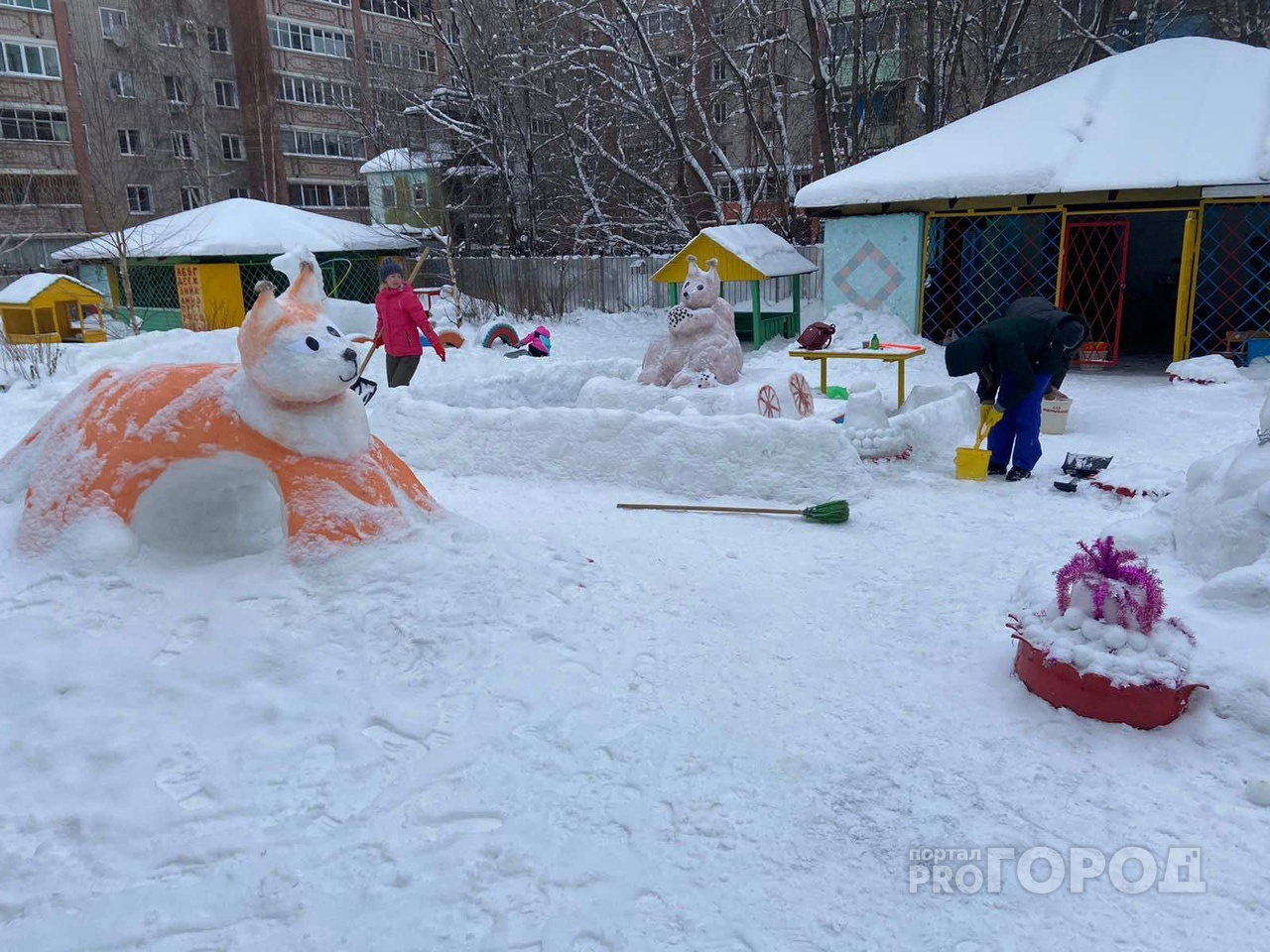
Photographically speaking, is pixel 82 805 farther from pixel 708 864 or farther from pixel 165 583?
pixel 708 864

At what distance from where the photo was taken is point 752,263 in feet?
36.9

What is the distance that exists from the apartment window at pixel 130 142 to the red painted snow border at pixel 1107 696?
29.7m

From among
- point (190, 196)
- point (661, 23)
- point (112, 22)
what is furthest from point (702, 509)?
point (112, 22)

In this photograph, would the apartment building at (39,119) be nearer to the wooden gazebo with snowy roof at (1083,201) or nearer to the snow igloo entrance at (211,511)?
the wooden gazebo with snowy roof at (1083,201)

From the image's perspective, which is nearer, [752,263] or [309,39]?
[752,263]

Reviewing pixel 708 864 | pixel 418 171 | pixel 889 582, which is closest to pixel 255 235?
pixel 418 171

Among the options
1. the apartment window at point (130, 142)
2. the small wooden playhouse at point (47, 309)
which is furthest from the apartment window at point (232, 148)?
the small wooden playhouse at point (47, 309)

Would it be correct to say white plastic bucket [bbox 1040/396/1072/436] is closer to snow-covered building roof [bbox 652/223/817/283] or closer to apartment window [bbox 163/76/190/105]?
snow-covered building roof [bbox 652/223/817/283]

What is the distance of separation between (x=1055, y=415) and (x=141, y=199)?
27435 millimetres

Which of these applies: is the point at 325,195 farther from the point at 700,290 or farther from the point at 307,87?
the point at 700,290

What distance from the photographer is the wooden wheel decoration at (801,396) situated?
654 cm

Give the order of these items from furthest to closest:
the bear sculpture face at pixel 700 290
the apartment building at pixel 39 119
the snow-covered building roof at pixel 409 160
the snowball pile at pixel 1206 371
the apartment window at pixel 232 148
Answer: the apartment window at pixel 232 148
the apartment building at pixel 39 119
the snow-covered building roof at pixel 409 160
the snowball pile at pixel 1206 371
the bear sculpture face at pixel 700 290

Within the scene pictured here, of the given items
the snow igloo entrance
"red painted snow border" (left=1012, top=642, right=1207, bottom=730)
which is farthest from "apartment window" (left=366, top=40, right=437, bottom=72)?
"red painted snow border" (left=1012, top=642, right=1207, bottom=730)

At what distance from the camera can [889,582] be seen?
4133 millimetres
